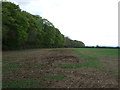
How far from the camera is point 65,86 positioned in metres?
5.90

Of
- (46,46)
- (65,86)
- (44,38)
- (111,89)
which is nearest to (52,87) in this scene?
(65,86)

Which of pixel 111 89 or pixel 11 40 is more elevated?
pixel 11 40

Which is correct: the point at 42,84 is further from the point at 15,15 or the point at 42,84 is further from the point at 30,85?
the point at 15,15

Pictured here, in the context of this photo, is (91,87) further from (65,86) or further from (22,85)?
(22,85)

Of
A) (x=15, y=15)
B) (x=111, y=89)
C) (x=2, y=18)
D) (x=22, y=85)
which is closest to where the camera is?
(x=111, y=89)

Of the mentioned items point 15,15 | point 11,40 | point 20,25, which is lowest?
point 11,40

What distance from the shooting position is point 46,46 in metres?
69.6

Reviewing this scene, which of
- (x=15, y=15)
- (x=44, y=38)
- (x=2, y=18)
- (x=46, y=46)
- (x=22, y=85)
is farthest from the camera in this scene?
(x=46, y=46)

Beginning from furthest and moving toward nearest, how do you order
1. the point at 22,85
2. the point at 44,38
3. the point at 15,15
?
the point at 44,38
the point at 15,15
the point at 22,85

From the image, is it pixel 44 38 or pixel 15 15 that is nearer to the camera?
pixel 15 15

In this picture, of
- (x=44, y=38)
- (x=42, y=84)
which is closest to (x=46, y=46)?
(x=44, y=38)

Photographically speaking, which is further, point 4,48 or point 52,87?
point 4,48

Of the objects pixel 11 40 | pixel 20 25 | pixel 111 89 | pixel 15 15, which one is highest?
pixel 15 15

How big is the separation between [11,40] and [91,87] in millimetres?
35188
